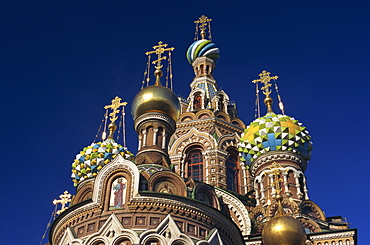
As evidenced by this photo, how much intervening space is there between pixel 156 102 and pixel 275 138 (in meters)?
4.02

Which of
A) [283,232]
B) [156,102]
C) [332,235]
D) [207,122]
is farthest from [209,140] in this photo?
[283,232]

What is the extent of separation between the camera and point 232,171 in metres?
18.3

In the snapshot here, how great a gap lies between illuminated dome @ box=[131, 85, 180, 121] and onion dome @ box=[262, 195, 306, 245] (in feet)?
18.0

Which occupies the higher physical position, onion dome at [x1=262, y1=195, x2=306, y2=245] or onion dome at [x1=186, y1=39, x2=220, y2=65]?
onion dome at [x1=186, y1=39, x2=220, y2=65]

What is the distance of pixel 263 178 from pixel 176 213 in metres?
5.69

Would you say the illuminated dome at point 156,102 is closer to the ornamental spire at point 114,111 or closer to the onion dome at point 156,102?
the onion dome at point 156,102

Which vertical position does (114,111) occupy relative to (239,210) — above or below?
above

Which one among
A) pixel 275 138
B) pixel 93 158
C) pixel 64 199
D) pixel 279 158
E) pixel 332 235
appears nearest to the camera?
pixel 332 235

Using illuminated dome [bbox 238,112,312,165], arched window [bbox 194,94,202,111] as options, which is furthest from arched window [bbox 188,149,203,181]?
arched window [bbox 194,94,202,111]

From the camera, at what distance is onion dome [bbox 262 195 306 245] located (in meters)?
8.96

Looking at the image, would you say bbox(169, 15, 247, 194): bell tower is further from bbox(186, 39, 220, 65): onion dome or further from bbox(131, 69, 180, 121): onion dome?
bbox(131, 69, 180, 121): onion dome

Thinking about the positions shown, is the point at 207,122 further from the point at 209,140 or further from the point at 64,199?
the point at 64,199

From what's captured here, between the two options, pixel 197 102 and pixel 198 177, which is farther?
pixel 197 102

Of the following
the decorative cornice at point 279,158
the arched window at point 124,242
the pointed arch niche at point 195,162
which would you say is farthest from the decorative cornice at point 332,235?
the pointed arch niche at point 195,162
